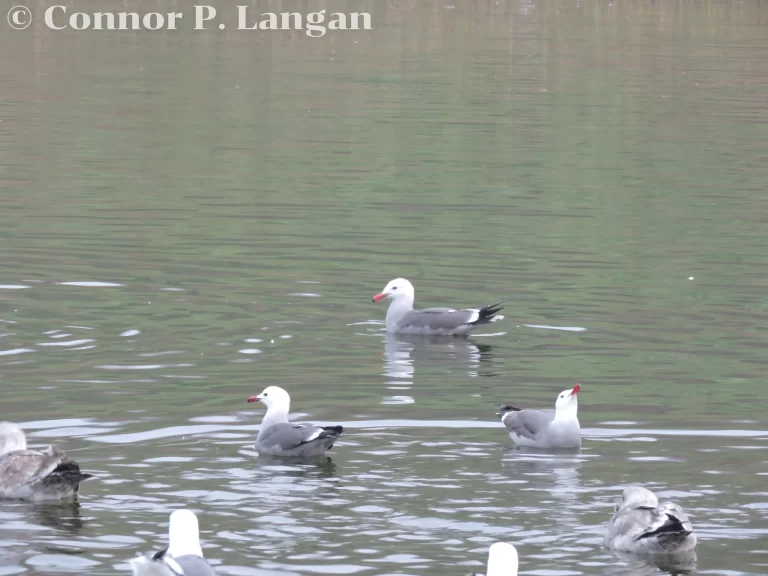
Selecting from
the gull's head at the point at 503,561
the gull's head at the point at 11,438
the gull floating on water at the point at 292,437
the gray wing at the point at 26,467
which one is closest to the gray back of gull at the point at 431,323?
the gull floating on water at the point at 292,437

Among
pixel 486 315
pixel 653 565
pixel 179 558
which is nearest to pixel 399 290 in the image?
pixel 486 315

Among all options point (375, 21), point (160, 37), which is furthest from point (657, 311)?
point (375, 21)

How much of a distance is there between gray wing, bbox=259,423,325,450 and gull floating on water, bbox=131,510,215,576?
11.7 ft

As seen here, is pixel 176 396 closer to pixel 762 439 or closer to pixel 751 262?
pixel 762 439

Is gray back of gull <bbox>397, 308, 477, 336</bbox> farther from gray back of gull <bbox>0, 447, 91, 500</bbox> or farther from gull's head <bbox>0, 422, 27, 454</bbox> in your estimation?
gray back of gull <bbox>0, 447, 91, 500</bbox>

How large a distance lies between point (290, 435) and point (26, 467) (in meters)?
2.43

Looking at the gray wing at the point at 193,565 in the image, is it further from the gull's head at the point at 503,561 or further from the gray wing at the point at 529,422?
the gray wing at the point at 529,422

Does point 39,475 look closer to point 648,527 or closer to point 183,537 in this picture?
point 183,537

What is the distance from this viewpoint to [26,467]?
12.3 metres

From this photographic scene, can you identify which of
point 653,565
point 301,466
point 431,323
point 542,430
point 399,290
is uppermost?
point 399,290

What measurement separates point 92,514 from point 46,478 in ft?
1.48

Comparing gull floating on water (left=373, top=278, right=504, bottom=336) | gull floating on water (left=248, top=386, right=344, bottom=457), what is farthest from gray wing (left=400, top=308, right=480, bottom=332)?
gull floating on water (left=248, top=386, right=344, bottom=457)

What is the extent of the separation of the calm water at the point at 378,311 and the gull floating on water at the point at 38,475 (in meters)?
0.13

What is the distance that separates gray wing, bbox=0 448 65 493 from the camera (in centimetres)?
1223
